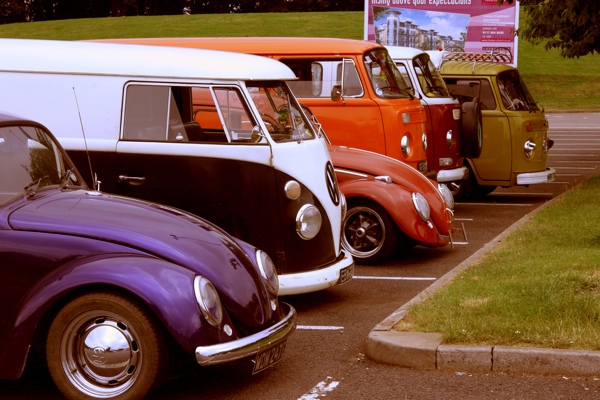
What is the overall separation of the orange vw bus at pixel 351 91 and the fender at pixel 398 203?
94.1 inches

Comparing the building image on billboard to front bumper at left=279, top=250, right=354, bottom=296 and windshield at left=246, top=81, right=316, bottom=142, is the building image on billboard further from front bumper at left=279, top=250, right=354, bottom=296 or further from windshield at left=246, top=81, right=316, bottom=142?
front bumper at left=279, top=250, right=354, bottom=296

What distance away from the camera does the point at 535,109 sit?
52.2 ft

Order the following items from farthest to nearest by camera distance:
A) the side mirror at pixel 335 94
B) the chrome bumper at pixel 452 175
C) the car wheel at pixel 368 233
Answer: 1. the chrome bumper at pixel 452 175
2. the side mirror at pixel 335 94
3. the car wheel at pixel 368 233

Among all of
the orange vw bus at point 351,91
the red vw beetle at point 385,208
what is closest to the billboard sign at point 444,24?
the orange vw bus at point 351,91

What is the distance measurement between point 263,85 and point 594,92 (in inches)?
1554

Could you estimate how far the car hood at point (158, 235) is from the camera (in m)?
5.94

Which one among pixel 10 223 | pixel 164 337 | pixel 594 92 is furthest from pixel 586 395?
pixel 594 92

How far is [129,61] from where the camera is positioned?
846 cm

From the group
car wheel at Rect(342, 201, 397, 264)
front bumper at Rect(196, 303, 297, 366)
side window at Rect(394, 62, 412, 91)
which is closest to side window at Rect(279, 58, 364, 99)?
side window at Rect(394, 62, 412, 91)

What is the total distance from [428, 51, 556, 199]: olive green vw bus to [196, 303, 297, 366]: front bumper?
32.0ft

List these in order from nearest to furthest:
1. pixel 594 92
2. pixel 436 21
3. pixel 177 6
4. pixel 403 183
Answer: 1. pixel 403 183
2. pixel 436 21
3. pixel 594 92
4. pixel 177 6

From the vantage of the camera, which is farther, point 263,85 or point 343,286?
point 343,286

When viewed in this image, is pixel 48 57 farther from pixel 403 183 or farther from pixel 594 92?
pixel 594 92

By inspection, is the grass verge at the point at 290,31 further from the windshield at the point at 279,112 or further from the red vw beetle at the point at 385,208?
the windshield at the point at 279,112
